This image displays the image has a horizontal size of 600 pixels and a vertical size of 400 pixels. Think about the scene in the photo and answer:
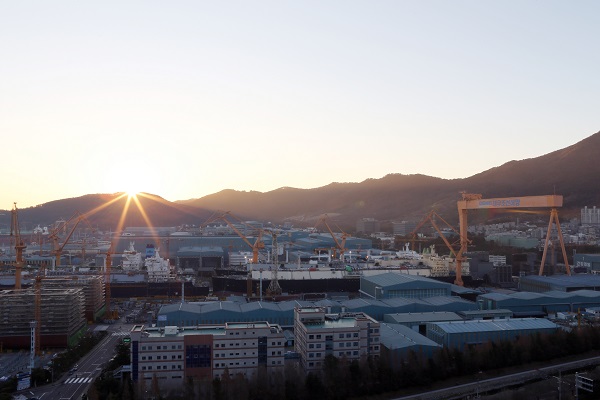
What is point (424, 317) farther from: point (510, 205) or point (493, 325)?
point (510, 205)

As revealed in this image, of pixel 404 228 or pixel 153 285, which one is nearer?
pixel 153 285

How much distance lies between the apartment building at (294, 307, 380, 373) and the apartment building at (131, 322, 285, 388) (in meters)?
0.36

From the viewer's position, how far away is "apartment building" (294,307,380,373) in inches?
268

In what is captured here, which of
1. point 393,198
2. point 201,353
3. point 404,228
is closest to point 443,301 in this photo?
point 201,353

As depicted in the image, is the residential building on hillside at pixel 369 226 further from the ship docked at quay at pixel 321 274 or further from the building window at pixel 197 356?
the building window at pixel 197 356

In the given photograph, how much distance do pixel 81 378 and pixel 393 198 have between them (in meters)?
44.2

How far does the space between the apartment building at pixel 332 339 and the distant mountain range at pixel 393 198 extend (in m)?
25.1

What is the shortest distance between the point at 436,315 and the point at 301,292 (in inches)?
208

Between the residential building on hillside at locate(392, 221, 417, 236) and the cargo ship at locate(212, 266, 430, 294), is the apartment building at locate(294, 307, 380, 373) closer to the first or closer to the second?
the cargo ship at locate(212, 266, 430, 294)

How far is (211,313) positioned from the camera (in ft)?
31.0

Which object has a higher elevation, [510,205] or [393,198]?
[393,198]

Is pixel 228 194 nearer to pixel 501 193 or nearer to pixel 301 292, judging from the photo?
pixel 501 193

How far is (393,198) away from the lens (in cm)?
4994

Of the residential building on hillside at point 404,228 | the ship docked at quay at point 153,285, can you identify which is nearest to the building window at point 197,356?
the ship docked at quay at point 153,285
